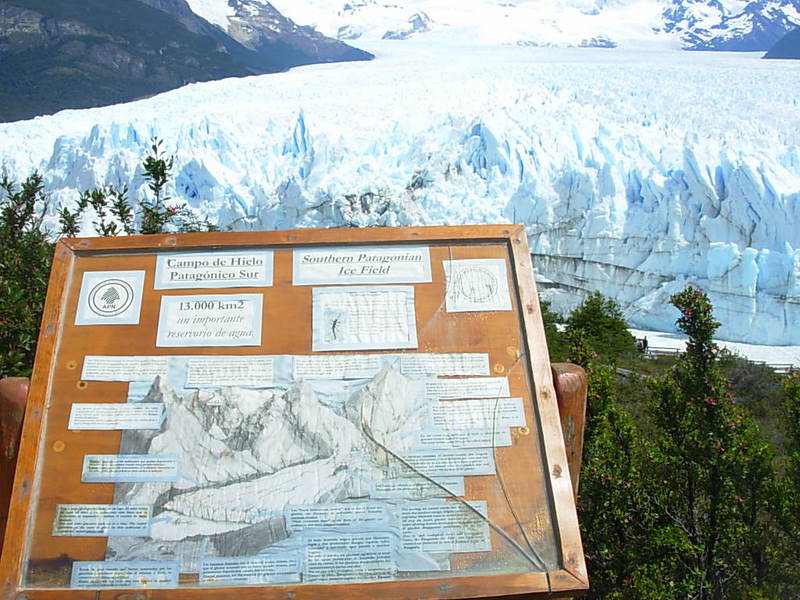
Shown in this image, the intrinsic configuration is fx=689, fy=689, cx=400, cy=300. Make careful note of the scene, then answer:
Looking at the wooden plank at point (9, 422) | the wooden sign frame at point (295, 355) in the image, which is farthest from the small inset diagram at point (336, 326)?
the wooden plank at point (9, 422)

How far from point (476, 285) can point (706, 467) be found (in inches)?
118

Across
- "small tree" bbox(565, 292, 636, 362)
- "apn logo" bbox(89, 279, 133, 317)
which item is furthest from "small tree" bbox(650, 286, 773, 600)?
"small tree" bbox(565, 292, 636, 362)

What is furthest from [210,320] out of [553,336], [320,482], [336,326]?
[553,336]

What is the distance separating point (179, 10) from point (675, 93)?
89664mm

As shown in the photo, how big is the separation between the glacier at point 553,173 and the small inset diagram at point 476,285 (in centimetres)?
1553

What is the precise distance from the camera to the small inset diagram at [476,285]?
2680mm

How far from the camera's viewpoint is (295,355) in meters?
2.55

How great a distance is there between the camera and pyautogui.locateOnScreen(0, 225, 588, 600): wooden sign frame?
2213mm

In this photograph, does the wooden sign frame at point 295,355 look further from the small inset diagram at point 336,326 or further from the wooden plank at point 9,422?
the wooden plank at point 9,422

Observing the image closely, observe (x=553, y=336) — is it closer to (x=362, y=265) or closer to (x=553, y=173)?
(x=553, y=173)

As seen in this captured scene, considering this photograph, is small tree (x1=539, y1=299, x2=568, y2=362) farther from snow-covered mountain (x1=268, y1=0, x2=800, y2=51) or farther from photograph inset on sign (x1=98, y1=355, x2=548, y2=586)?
snow-covered mountain (x1=268, y1=0, x2=800, y2=51)

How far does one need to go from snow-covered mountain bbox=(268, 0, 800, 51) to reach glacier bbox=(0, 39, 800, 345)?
4042 cm

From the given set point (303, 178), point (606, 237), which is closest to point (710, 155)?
point (606, 237)

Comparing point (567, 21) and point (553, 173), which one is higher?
point (567, 21)
